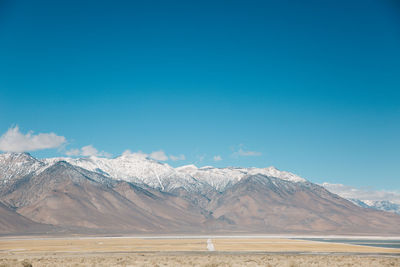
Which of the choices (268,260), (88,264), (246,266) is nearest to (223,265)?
(246,266)

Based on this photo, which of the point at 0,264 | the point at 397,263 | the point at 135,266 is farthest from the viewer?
the point at 397,263

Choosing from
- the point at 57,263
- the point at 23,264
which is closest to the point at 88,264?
the point at 57,263

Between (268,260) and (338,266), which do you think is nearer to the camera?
(338,266)

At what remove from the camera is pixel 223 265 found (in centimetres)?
6694

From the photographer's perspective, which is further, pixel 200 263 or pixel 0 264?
pixel 200 263

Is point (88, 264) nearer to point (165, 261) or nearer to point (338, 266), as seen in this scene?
point (165, 261)

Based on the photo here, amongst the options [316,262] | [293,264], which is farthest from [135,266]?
[316,262]

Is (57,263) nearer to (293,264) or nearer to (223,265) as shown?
(223,265)

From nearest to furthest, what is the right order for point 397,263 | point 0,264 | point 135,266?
point 0,264
point 135,266
point 397,263

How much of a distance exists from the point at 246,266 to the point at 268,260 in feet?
25.9

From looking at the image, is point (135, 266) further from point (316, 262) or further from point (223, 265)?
point (316, 262)

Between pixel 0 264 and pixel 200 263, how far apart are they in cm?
2739

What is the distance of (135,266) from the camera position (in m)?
65.9

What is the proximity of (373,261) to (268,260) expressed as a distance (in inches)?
646
